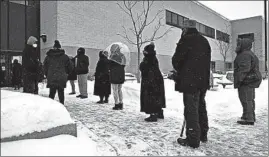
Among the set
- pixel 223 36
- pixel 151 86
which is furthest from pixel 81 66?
pixel 223 36

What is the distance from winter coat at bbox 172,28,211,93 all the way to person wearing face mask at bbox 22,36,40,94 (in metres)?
4.03

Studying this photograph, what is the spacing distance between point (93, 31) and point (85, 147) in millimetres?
13295

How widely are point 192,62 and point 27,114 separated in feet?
7.95

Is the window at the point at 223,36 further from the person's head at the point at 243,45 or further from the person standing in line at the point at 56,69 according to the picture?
the person standing in line at the point at 56,69

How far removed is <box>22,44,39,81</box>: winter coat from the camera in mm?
6191

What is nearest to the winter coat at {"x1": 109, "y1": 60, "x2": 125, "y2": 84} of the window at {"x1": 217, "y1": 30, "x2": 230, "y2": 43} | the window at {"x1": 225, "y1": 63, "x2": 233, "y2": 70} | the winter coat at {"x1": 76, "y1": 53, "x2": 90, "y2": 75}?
the winter coat at {"x1": 76, "y1": 53, "x2": 90, "y2": 75}

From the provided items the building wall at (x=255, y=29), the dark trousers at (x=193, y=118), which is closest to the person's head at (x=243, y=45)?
the dark trousers at (x=193, y=118)

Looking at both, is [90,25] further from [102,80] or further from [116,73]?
[116,73]

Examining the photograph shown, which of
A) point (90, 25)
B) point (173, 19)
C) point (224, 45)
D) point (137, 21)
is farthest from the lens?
point (224, 45)

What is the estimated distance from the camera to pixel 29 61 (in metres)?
6.18

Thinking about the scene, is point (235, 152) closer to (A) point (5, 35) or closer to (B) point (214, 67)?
(A) point (5, 35)

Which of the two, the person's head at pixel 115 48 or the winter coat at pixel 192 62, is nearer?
the winter coat at pixel 192 62

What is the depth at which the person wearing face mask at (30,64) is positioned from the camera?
243 inches

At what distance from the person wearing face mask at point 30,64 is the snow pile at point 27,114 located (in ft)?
9.64
